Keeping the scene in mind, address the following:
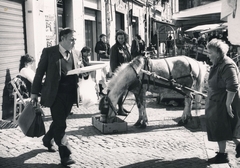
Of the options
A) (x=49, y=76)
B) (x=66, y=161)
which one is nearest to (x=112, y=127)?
(x=66, y=161)

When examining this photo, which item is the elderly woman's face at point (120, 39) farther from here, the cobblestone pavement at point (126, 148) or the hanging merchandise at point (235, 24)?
the hanging merchandise at point (235, 24)

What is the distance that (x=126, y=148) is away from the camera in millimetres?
5828

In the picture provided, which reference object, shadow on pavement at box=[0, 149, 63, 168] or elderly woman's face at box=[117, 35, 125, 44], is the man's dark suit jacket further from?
elderly woman's face at box=[117, 35, 125, 44]

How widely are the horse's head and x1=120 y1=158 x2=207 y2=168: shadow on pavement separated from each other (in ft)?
5.95

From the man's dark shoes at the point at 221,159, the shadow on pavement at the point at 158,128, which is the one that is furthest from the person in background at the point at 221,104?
the shadow on pavement at the point at 158,128

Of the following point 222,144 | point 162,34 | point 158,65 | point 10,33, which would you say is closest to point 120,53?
point 158,65

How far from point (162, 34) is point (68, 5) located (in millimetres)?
9504

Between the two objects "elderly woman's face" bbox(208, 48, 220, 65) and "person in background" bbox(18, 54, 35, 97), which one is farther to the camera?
"person in background" bbox(18, 54, 35, 97)

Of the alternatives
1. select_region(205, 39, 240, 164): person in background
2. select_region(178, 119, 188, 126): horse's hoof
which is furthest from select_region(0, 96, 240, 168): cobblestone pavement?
select_region(205, 39, 240, 164): person in background

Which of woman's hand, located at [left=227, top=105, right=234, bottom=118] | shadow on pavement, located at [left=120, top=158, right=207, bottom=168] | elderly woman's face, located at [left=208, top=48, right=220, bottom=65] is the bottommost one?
shadow on pavement, located at [left=120, top=158, right=207, bottom=168]

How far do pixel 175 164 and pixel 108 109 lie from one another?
2.21 meters

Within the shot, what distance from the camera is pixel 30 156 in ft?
17.7

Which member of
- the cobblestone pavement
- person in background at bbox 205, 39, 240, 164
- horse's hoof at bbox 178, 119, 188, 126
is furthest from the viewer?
horse's hoof at bbox 178, 119, 188, 126

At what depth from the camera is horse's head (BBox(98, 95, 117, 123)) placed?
670 centimetres
